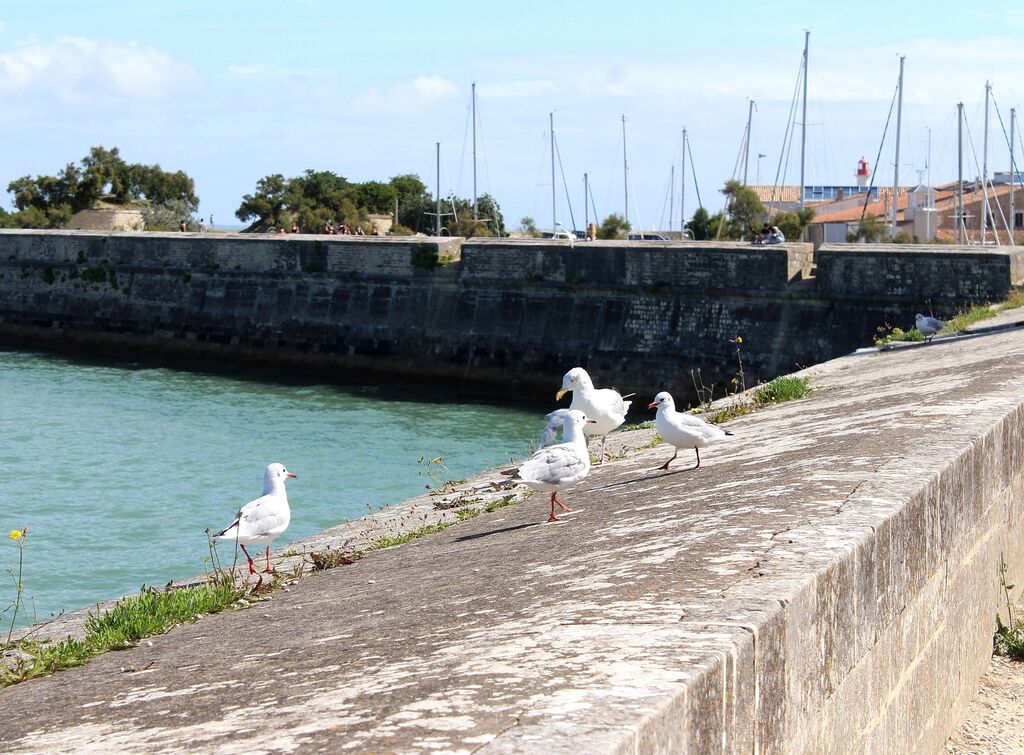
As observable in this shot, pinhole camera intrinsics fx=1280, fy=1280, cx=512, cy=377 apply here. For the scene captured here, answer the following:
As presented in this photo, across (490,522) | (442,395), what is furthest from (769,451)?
(442,395)

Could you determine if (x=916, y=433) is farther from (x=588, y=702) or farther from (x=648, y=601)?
(x=588, y=702)

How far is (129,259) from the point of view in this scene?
1247 inches

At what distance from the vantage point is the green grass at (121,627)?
538cm

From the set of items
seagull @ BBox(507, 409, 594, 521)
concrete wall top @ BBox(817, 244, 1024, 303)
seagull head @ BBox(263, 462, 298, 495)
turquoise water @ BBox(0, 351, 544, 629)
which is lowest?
turquoise water @ BBox(0, 351, 544, 629)

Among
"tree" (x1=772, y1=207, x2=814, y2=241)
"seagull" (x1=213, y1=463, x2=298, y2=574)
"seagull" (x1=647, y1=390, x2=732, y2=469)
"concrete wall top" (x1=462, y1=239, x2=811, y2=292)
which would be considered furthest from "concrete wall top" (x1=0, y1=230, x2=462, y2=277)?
"seagull" (x1=647, y1=390, x2=732, y2=469)

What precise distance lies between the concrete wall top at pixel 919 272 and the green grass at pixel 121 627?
16.3 metres

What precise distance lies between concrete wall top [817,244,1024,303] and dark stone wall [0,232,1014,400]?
31 mm

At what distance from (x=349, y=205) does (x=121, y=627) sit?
46.2m

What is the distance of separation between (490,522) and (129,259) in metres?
26.3

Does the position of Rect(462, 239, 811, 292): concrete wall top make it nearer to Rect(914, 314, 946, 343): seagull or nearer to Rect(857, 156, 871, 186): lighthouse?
Rect(914, 314, 946, 343): seagull

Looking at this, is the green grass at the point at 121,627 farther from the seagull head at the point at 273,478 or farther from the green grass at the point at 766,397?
the green grass at the point at 766,397

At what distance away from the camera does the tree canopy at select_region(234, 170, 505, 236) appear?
5025cm

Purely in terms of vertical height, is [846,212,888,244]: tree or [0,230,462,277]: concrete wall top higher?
[846,212,888,244]: tree

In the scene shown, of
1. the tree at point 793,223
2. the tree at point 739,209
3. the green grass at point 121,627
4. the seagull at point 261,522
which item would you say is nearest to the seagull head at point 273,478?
the seagull at point 261,522
